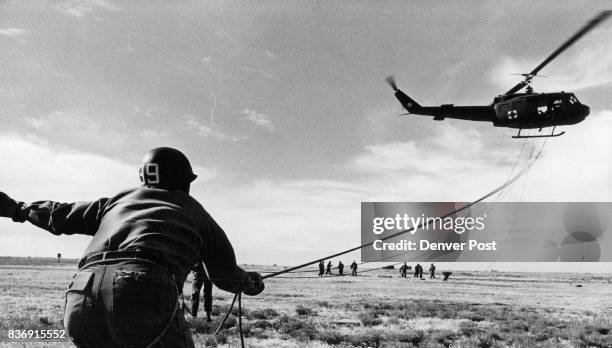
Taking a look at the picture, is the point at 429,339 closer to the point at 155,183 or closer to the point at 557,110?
the point at 155,183

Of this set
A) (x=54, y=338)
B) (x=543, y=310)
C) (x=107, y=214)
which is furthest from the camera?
(x=543, y=310)

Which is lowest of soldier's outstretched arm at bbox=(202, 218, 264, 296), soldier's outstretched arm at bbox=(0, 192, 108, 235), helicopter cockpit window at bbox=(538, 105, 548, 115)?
soldier's outstretched arm at bbox=(202, 218, 264, 296)

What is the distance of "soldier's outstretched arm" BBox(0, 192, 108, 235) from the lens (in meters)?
2.68

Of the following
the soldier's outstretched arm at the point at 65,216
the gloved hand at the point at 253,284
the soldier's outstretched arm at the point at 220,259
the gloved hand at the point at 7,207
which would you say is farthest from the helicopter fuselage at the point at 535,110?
the gloved hand at the point at 7,207

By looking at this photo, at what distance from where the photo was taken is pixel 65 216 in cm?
269

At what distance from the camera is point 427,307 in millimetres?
19188

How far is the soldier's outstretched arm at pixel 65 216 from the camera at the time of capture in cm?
268

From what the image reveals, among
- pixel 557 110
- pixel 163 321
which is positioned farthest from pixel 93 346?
pixel 557 110

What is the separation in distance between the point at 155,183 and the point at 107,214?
30 cm

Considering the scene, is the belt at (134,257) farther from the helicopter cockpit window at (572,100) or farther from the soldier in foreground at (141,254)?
the helicopter cockpit window at (572,100)

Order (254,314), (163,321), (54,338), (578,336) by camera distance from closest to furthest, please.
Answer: (163,321) → (54,338) → (578,336) → (254,314)

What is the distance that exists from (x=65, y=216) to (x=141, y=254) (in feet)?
2.13

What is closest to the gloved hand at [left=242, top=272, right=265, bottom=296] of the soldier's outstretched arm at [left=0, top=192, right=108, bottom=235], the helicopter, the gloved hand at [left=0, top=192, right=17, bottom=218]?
the soldier's outstretched arm at [left=0, top=192, right=108, bottom=235]

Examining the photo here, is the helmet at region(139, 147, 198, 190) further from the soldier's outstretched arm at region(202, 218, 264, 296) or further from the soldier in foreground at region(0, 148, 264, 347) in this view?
the soldier's outstretched arm at region(202, 218, 264, 296)
